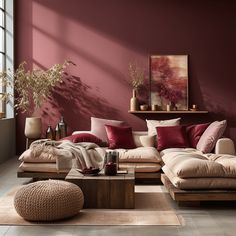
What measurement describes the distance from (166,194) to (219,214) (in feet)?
3.86

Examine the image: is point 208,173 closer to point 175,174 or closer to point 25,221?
point 175,174

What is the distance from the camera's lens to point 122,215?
15.6 feet

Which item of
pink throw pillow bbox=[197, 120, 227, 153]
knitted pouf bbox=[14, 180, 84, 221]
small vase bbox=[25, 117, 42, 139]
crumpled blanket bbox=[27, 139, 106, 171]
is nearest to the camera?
knitted pouf bbox=[14, 180, 84, 221]

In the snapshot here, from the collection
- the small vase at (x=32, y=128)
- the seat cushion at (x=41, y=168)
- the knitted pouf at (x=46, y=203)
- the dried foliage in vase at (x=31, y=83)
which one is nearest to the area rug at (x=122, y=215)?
the knitted pouf at (x=46, y=203)

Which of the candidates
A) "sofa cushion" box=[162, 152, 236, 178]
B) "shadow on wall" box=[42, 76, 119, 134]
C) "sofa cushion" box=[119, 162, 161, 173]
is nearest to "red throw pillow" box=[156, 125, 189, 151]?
"sofa cushion" box=[119, 162, 161, 173]

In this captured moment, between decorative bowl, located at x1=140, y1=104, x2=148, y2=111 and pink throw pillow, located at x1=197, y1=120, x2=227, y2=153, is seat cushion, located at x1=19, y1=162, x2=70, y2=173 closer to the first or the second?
pink throw pillow, located at x1=197, y1=120, x2=227, y2=153

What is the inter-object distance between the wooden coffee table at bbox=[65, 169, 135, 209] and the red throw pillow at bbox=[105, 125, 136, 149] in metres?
2.48

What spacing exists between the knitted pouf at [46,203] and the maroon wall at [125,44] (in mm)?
4714

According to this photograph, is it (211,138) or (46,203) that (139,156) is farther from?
(46,203)

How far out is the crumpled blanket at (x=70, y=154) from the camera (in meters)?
6.53

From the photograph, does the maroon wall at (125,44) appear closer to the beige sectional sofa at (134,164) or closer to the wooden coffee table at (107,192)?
the beige sectional sofa at (134,164)

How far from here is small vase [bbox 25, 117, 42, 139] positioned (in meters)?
8.59

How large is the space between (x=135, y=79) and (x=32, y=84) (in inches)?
75.8

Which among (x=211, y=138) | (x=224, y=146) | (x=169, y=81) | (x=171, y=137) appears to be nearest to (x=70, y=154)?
(x=171, y=137)
